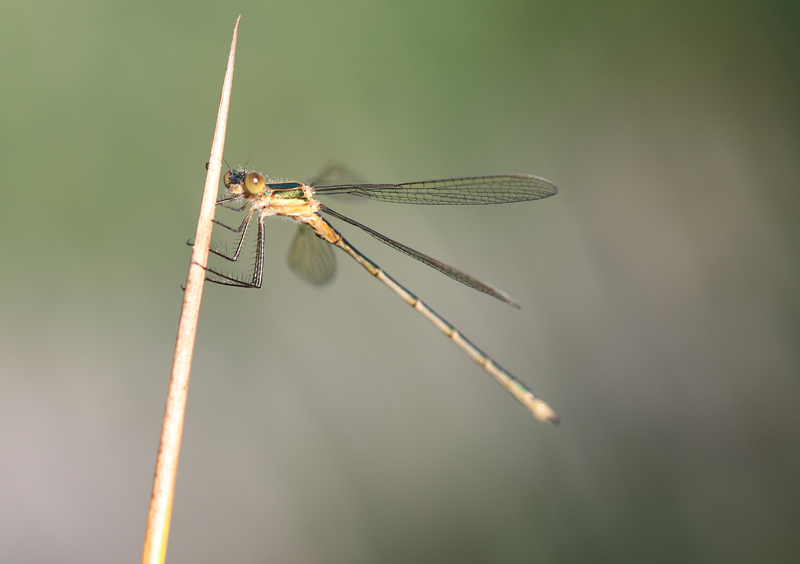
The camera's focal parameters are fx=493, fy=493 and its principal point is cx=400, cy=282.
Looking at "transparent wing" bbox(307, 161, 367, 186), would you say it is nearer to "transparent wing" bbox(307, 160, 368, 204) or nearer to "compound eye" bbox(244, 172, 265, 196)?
"transparent wing" bbox(307, 160, 368, 204)

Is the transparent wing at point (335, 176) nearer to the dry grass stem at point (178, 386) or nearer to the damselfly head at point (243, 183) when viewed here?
the damselfly head at point (243, 183)

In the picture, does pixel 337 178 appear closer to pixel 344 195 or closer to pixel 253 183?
pixel 344 195

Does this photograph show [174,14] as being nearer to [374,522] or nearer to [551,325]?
[551,325]

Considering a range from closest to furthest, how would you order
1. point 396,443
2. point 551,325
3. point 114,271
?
point 114,271 < point 396,443 < point 551,325

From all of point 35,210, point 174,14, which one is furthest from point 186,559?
point 174,14

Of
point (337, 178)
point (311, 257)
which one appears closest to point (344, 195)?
point (337, 178)

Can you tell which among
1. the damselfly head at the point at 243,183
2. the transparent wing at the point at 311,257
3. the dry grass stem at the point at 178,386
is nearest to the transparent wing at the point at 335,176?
the transparent wing at the point at 311,257
